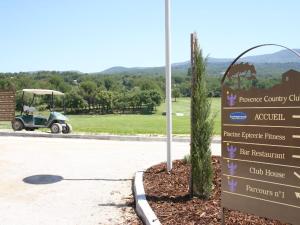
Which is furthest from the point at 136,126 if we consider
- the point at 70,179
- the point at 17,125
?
the point at 70,179

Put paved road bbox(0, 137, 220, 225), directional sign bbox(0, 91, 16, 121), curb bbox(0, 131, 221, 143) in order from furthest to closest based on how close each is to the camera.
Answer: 1. directional sign bbox(0, 91, 16, 121)
2. curb bbox(0, 131, 221, 143)
3. paved road bbox(0, 137, 220, 225)

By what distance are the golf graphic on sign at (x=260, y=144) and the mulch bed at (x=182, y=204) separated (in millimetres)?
780

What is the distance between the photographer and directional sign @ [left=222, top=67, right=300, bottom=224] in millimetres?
4438

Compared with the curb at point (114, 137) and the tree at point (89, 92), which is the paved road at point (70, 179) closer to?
the curb at point (114, 137)

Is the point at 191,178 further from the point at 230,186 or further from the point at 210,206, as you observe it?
the point at 230,186

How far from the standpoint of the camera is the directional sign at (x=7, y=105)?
897 inches

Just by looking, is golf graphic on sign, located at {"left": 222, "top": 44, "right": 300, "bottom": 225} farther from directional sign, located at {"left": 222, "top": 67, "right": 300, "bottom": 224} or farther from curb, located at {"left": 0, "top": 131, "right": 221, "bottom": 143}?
curb, located at {"left": 0, "top": 131, "right": 221, "bottom": 143}

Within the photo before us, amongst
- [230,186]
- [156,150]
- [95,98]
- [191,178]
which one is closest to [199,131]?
[191,178]

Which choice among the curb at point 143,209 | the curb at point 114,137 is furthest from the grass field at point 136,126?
the curb at point 143,209

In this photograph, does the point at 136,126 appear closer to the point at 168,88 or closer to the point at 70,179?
the point at 70,179

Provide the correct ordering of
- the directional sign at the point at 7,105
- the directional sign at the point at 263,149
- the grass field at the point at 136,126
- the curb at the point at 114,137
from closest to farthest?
the directional sign at the point at 263,149, the curb at the point at 114,137, the grass field at the point at 136,126, the directional sign at the point at 7,105

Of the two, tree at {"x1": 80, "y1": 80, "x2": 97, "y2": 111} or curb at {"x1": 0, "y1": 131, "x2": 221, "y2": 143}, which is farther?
tree at {"x1": 80, "y1": 80, "x2": 97, "y2": 111}

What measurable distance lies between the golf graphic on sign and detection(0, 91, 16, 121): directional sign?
18942 mm

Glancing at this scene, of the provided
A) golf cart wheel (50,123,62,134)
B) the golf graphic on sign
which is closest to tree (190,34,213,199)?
the golf graphic on sign
